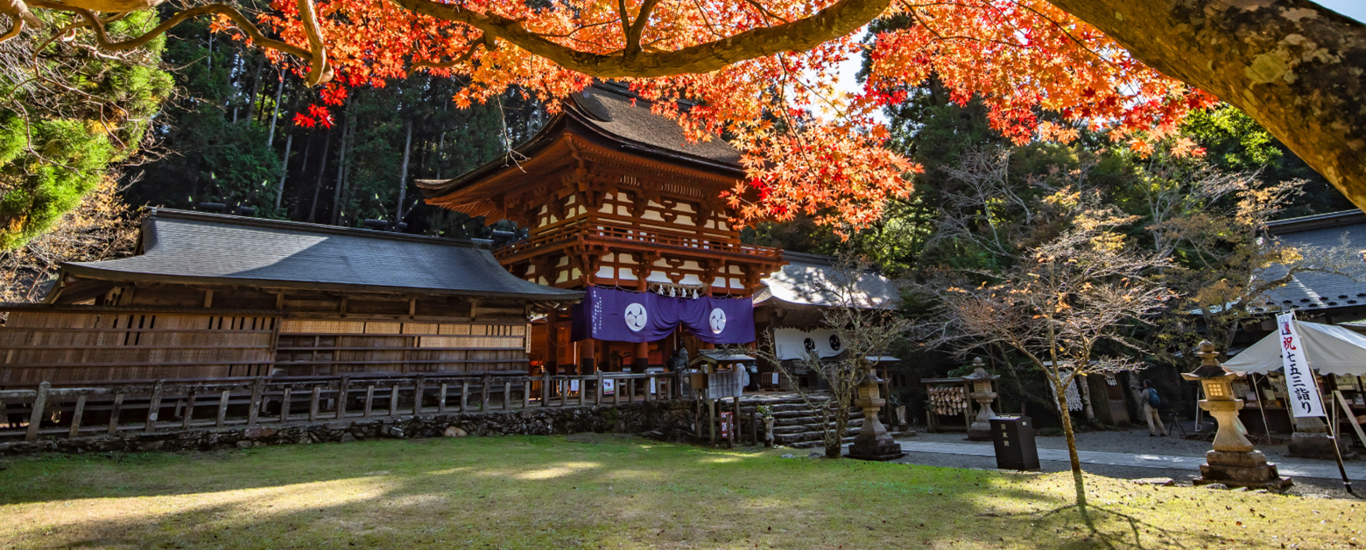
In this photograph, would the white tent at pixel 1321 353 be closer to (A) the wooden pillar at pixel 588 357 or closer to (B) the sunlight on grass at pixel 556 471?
(B) the sunlight on grass at pixel 556 471

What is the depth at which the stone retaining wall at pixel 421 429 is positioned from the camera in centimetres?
838

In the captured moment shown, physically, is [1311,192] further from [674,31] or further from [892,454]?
[674,31]

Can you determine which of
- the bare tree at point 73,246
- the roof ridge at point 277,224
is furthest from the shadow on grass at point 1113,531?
the bare tree at point 73,246

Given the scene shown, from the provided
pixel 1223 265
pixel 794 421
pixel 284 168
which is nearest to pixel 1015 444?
pixel 794 421

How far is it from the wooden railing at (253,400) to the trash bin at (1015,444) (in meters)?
7.19

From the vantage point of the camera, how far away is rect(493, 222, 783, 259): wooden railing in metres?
15.9

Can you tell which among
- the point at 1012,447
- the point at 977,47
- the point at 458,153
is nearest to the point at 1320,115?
→ the point at 977,47

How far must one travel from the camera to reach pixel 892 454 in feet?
33.8

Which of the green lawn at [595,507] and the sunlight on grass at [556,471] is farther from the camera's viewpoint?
the sunlight on grass at [556,471]

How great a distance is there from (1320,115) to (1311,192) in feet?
102

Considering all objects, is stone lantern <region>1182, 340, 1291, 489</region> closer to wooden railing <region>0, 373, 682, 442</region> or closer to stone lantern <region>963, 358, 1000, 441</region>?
stone lantern <region>963, 358, 1000, 441</region>

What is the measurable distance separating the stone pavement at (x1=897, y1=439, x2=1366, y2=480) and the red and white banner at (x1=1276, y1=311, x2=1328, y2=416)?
7.62 feet

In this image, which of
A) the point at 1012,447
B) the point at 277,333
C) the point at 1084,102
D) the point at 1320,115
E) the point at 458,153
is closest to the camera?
the point at 1320,115

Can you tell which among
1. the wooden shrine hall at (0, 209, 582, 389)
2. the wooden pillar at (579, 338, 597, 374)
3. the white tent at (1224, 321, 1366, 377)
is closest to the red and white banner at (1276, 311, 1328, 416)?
the white tent at (1224, 321, 1366, 377)
